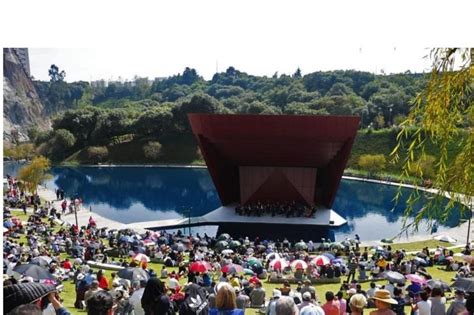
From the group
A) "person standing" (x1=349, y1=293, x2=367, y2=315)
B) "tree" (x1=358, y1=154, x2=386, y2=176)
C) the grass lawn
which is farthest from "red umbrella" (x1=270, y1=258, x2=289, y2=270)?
"tree" (x1=358, y1=154, x2=386, y2=176)

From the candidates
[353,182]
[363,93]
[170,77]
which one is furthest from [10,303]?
[170,77]

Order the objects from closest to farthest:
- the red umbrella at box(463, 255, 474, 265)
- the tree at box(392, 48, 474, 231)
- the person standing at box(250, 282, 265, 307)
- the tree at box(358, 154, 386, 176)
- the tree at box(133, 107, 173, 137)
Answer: the tree at box(392, 48, 474, 231)
the person standing at box(250, 282, 265, 307)
the red umbrella at box(463, 255, 474, 265)
the tree at box(358, 154, 386, 176)
the tree at box(133, 107, 173, 137)

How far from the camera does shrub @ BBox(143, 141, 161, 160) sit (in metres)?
58.2

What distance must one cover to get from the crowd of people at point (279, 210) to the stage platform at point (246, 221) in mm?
294

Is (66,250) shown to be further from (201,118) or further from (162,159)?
(162,159)

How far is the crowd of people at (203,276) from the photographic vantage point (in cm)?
474

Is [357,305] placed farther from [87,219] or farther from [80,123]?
[80,123]

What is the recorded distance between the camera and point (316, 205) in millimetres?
27922

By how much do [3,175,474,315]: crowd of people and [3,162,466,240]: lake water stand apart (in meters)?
6.66

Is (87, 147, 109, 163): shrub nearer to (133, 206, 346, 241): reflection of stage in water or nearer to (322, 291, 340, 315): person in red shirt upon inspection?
(133, 206, 346, 241): reflection of stage in water

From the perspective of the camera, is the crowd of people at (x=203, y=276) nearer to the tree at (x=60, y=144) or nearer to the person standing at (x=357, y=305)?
the person standing at (x=357, y=305)

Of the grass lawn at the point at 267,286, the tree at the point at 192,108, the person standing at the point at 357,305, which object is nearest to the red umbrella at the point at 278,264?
the grass lawn at the point at 267,286

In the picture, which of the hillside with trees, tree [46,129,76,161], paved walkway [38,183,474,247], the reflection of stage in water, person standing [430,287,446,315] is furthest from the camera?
tree [46,129,76,161]

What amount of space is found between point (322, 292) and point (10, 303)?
9932 millimetres
